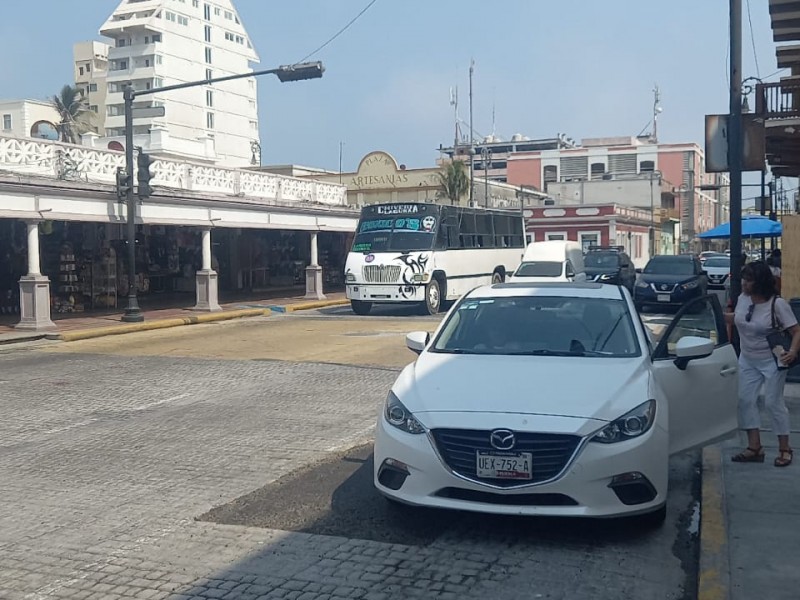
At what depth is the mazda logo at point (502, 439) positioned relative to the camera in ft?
17.3

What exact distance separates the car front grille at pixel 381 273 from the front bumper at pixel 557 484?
18.6m

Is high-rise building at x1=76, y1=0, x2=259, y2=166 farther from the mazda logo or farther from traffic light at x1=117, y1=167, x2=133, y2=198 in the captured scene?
the mazda logo

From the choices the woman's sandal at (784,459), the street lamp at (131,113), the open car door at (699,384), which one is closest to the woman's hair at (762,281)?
the open car door at (699,384)

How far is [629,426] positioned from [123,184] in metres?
18.6

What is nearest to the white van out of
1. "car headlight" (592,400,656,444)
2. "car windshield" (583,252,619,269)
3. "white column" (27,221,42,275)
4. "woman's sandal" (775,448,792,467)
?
"car windshield" (583,252,619,269)

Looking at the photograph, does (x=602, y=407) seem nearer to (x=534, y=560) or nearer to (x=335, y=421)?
(x=534, y=560)

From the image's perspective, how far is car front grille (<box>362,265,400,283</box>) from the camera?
24.2 m

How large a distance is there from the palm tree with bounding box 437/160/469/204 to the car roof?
4067cm

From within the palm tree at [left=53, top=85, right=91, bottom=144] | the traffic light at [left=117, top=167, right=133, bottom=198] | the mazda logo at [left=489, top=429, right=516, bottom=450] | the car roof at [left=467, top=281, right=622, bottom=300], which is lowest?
the mazda logo at [left=489, top=429, right=516, bottom=450]

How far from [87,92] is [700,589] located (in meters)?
103

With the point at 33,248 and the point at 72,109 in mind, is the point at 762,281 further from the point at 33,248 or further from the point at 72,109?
the point at 72,109

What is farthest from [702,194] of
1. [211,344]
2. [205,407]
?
[205,407]

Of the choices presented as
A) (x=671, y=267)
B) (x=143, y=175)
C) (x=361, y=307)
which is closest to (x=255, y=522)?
(x=143, y=175)

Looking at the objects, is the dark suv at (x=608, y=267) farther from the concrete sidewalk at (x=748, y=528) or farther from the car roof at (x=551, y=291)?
the car roof at (x=551, y=291)
